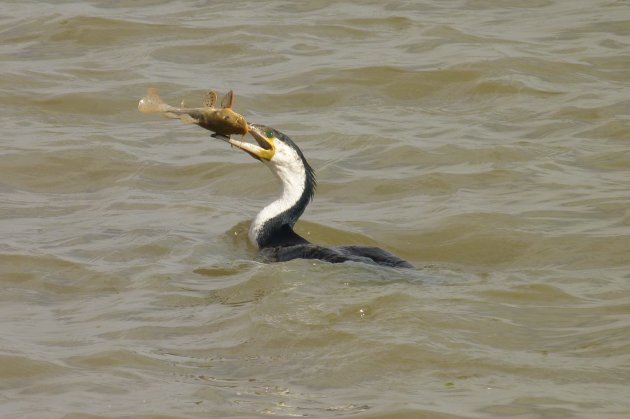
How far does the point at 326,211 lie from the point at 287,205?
35.1 inches

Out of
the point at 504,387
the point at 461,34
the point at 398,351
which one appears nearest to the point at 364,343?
the point at 398,351

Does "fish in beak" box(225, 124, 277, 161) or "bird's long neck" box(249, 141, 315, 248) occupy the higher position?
"fish in beak" box(225, 124, 277, 161)

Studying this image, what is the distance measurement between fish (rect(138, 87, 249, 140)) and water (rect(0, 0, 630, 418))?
0.90 m

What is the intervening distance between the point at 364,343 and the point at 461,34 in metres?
7.74

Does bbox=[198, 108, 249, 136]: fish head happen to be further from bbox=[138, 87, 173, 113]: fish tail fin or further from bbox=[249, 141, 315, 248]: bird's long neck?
bbox=[249, 141, 315, 248]: bird's long neck

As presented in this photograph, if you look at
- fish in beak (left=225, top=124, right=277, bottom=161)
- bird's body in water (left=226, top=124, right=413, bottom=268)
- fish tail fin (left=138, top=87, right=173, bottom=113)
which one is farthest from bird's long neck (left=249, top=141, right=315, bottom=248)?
fish tail fin (left=138, top=87, right=173, bottom=113)

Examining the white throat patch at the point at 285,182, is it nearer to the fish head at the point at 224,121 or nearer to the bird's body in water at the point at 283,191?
the bird's body in water at the point at 283,191

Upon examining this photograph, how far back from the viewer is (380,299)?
7992 mm

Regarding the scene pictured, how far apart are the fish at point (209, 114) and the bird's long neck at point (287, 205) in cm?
51

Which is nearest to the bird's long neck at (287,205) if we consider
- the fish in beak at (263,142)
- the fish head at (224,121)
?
the fish in beak at (263,142)

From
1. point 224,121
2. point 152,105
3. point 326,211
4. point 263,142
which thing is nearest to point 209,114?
point 224,121

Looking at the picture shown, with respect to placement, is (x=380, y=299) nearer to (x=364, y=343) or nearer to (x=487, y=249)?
(x=364, y=343)

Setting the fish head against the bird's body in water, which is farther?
the bird's body in water

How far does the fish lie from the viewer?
30.1 ft
